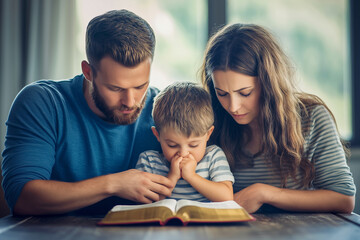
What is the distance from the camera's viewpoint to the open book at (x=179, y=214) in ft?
3.40

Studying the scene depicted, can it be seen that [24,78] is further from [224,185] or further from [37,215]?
[224,185]

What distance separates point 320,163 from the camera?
1427 mm

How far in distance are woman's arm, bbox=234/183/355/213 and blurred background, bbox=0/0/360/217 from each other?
1.79 metres

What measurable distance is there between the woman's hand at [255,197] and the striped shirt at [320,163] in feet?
0.73

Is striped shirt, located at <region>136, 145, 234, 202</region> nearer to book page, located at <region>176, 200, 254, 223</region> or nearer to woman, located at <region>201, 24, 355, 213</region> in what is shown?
woman, located at <region>201, 24, 355, 213</region>

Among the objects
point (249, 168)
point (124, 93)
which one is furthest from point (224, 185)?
point (124, 93)

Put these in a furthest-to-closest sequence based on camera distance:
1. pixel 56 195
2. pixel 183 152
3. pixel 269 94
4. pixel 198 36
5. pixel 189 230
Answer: pixel 198 36, pixel 269 94, pixel 183 152, pixel 56 195, pixel 189 230

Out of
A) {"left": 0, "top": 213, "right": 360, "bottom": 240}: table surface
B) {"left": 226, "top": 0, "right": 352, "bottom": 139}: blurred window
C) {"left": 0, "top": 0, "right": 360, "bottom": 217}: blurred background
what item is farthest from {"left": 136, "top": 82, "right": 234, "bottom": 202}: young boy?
{"left": 226, "top": 0, "right": 352, "bottom": 139}: blurred window

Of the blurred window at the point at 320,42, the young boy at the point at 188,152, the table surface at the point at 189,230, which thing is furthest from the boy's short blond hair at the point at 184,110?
the blurred window at the point at 320,42

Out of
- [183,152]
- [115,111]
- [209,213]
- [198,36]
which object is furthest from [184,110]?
[198,36]

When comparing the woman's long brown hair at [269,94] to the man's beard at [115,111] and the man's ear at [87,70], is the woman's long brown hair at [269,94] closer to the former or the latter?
the man's beard at [115,111]

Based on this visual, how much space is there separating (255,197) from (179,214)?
0.37 metres

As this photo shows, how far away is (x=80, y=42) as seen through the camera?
301 centimetres

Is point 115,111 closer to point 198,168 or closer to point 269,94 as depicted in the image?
point 198,168
